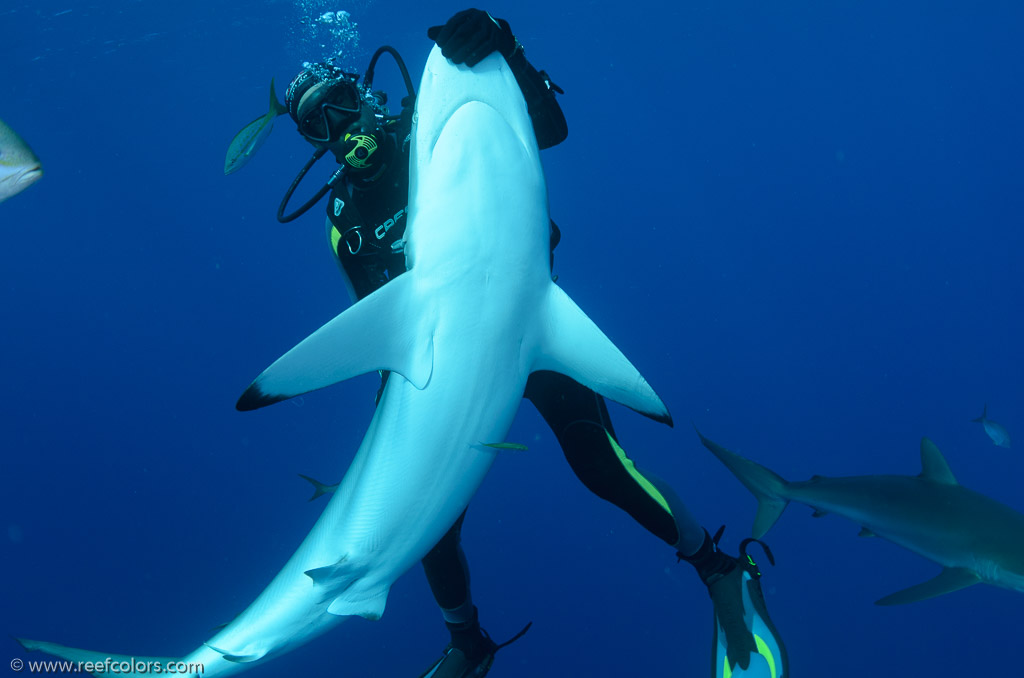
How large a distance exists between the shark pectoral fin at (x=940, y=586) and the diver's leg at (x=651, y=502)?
5.75ft

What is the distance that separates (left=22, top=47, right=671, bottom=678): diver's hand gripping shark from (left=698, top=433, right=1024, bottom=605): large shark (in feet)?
8.21

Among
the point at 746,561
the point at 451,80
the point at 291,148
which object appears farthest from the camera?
the point at 291,148

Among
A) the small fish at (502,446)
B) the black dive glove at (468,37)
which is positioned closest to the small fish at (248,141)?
the black dive glove at (468,37)

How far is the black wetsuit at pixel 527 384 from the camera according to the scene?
8.91ft

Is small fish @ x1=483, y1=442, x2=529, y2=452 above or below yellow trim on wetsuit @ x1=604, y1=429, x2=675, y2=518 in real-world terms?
above

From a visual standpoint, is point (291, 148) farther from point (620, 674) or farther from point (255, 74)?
point (620, 674)

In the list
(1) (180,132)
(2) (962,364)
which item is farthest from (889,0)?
(1) (180,132)

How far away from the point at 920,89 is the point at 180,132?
32596 millimetres

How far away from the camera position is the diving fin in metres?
3.32

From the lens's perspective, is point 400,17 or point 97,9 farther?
point 400,17

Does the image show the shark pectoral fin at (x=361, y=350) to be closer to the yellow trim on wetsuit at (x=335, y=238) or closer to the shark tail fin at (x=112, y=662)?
the yellow trim on wetsuit at (x=335, y=238)

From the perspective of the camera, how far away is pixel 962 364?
18.2 m

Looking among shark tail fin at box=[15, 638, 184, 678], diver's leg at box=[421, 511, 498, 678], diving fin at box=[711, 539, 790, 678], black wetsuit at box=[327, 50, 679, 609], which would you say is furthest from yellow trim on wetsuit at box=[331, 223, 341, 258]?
diving fin at box=[711, 539, 790, 678]

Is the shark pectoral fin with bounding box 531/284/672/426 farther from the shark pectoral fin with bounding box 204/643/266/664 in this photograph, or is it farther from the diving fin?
the shark pectoral fin with bounding box 204/643/266/664
